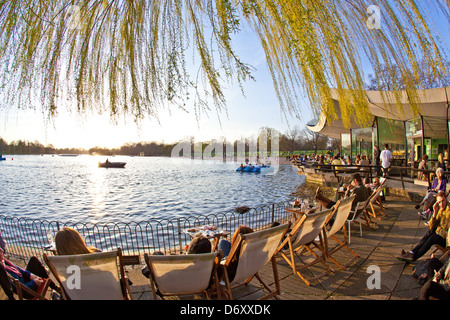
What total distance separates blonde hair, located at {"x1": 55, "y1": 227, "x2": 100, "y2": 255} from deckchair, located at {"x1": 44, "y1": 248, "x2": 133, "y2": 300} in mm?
604

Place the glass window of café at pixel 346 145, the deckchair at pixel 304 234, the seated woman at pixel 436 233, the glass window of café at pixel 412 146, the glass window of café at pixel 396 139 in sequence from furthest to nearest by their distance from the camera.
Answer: the glass window of café at pixel 346 145 → the glass window of café at pixel 396 139 → the glass window of café at pixel 412 146 → the seated woman at pixel 436 233 → the deckchair at pixel 304 234

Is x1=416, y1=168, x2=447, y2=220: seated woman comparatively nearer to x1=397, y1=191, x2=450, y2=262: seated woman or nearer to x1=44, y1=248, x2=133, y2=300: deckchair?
x1=397, y1=191, x2=450, y2=262: seated woman

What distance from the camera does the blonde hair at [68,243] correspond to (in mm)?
3359

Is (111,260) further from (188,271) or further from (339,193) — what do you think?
(339,193)

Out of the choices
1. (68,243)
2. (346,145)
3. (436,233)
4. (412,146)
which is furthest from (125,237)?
(346,145)

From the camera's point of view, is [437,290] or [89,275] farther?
[437,290]

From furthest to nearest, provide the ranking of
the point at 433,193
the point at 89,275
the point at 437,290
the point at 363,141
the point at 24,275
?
the point at 363,141, the point at 433,193, the point at 24,275, the point at 437,290, the point at 89,275

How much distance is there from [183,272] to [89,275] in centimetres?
87

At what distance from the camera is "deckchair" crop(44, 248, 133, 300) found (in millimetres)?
2641

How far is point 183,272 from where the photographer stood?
2.91 m

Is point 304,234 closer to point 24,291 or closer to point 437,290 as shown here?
point 437,290

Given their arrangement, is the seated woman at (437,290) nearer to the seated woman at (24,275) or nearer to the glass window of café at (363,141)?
the seated woman at (24,275)

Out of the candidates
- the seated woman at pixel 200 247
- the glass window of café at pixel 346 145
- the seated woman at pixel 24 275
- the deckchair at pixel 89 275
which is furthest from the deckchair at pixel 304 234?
the glass window of café at pixel 346 145

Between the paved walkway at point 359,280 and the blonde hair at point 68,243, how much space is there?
68 cm
